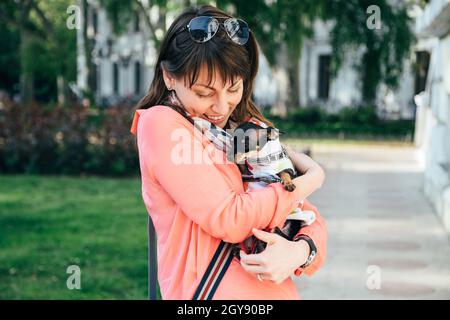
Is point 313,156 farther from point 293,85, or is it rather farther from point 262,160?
point 262,160

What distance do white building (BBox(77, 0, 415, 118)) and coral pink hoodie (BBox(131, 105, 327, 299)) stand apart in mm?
12473

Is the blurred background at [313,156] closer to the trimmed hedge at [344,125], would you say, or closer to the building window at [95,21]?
the trimmed hedge at [344,125]

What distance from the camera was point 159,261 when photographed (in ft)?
6.13

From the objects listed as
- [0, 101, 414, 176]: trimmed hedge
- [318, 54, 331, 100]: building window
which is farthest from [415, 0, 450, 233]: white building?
[318, 54, 331, 100]: building window

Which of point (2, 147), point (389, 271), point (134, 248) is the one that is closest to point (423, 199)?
point (389, 271)

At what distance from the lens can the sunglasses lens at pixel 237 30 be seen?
69.5 inches

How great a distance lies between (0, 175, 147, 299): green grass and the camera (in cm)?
516

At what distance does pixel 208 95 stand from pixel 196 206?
→ 0.31 metres

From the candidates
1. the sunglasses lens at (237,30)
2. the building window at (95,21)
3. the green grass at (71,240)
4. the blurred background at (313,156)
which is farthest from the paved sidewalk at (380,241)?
the building window at (95,21)

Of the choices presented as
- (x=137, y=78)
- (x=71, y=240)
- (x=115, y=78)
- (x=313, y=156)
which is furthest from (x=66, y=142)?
(x=115, y=78)

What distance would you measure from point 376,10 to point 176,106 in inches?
449
